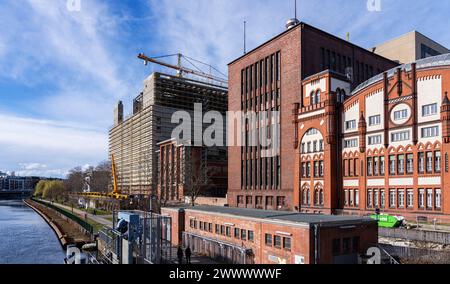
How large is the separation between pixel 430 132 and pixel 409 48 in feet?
219

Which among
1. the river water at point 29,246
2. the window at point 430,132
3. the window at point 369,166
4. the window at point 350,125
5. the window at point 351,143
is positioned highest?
the window at point 350,125

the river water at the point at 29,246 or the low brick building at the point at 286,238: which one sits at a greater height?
the low brick building at the point at 286,238

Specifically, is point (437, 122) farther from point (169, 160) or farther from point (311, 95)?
point (169, 160)

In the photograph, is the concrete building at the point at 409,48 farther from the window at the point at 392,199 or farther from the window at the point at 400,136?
the window at the point at 392,199

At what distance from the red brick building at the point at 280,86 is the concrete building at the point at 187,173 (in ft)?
61.4

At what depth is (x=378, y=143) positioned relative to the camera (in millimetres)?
48188

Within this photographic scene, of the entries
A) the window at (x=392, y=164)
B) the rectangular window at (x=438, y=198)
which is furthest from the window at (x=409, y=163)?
the rectangular window at (x=438, y=198)

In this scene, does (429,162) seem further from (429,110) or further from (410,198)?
(429,110)

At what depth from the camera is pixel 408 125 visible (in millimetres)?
44625

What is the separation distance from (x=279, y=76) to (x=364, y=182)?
2442 cm

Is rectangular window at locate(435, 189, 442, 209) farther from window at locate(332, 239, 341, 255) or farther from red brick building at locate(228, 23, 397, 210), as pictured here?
window at locate(332, 239, 341, 255)

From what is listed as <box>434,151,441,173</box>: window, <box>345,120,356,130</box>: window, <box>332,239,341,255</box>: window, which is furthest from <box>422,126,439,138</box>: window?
<box>332,239,341,255</box>: window

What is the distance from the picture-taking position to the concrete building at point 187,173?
92625 mm
